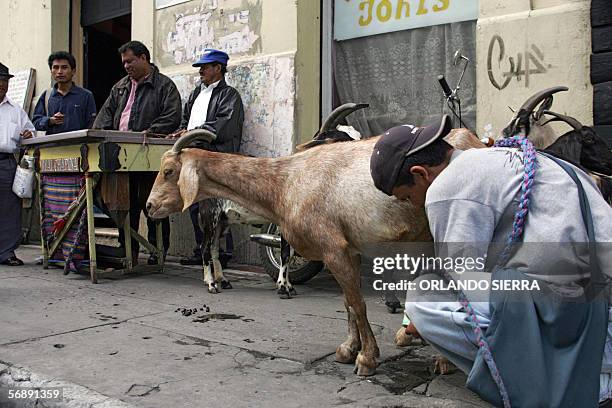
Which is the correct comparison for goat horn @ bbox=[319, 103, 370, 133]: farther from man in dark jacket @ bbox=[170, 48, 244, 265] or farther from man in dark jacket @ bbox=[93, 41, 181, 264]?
man in dark jacket @ bbox=[93, 41, 181, 264]

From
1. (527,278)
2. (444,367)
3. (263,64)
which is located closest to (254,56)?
(263,64)

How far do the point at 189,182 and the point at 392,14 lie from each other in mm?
3277

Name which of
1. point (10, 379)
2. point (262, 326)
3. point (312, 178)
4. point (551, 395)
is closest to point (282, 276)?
point (262, 326)

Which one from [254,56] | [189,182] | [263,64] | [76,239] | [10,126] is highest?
[254,56]

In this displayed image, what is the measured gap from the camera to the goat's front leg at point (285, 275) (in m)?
5.21

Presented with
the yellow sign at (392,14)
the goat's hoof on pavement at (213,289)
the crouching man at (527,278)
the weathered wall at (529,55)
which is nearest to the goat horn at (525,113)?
the weathered wall at (529,55)

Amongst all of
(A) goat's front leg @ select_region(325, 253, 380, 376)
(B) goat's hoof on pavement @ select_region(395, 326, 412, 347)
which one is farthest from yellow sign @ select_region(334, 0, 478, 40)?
(A) goat's front leg @ select_region(325, 253, 380, 376)

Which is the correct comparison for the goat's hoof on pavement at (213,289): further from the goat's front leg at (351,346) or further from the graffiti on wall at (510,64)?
the graffiti on wall at (510,64)

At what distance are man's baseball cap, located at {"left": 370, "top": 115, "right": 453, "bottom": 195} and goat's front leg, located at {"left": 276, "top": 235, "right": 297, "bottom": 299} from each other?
106 inches

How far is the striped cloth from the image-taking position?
605 cm

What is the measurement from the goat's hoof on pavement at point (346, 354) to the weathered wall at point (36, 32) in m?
7.87

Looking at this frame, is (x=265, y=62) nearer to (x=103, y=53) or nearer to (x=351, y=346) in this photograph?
(x=351, y=346)

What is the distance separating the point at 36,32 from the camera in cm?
977

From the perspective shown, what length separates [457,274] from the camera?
2328 millimetres
